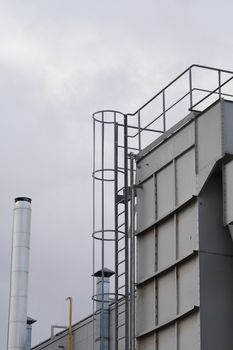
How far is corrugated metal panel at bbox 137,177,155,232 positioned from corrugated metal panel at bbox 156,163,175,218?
0.83 ft

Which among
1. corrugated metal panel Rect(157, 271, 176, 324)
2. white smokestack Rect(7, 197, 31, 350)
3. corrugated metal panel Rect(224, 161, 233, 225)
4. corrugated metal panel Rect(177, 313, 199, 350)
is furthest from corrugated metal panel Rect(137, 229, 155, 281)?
white smokestack Rect(7, 197, 31, 350)

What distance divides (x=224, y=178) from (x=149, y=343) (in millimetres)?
3988

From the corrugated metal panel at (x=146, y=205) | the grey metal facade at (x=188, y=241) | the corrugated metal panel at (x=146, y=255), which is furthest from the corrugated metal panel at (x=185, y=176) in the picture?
the corrugated metal panel at (x=146, y=255)

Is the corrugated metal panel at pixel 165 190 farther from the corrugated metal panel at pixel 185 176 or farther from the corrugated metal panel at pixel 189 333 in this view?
the corrugated metal panel at pixel 189 333

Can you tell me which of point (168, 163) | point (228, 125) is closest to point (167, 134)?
point (168, 163)

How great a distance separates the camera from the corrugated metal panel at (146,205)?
1878 cm

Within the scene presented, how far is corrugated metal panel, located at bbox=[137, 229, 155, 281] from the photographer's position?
18.4m

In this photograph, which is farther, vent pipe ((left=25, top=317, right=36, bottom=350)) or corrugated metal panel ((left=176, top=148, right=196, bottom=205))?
vent pipe ((left=25, top=317, right=36, bottom=350))

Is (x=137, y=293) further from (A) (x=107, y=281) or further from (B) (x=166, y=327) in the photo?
(A) (x=107, y=281)

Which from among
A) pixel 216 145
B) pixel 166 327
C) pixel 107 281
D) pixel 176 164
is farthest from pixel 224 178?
pixel 107 281

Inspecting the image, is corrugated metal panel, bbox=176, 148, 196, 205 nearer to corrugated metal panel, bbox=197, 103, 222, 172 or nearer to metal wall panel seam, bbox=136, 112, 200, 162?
corrugated metal panel, bbox=197, 103, 222, 172

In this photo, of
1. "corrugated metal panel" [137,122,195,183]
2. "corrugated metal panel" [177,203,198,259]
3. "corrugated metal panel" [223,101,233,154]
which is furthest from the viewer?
"corrugated metal panel" [137,122,195,183]

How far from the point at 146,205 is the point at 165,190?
85cm

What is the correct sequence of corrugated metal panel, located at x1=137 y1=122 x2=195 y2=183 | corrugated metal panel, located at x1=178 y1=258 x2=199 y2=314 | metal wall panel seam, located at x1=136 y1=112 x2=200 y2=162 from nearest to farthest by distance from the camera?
corrugated metal panel, located at x1=178 y1=258 x2=199 y2=314 < corrugated metal panel, located at x1=137 y1=122 x2=195 y2=183 < metal wall panel seam, located at x1=136 y1=112 x2=200 y2=162
